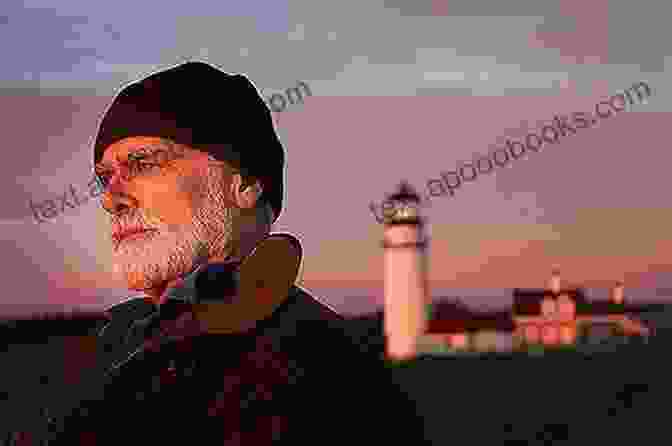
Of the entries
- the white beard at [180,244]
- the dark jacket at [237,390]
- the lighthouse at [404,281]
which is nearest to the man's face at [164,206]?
the white beard at [180,244]

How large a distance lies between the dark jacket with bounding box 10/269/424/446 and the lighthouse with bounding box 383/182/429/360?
135ft

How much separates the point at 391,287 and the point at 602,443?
14712 millimetres

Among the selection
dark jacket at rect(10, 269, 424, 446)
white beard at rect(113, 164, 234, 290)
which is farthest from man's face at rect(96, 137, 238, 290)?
dark jacket at rect(10, 269, 424, 446)

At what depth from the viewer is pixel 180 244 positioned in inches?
82.5

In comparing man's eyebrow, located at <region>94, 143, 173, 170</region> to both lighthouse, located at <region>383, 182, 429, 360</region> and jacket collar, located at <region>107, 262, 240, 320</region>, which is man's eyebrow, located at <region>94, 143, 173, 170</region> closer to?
jacket collar, located at <region>107, 262, 240, 320</region>

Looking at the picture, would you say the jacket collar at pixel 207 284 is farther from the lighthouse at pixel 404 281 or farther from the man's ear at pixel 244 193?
the lighthouse at pixel 404 281

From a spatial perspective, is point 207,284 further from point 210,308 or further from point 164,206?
point 164,206

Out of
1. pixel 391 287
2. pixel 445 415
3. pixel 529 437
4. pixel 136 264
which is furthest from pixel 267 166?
pixel 391 287

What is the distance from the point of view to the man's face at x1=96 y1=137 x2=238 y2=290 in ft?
6.86

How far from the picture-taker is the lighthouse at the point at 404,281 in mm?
43844

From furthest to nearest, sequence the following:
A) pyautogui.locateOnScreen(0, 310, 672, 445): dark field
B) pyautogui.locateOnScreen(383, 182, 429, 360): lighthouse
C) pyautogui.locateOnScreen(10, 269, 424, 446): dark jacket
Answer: pyautogui.locateOnScreen(383, 182, 429, 360): lighthouse, pyautogui.locateOnScreen(0, 310, 672, 445): dark field, pyautogui.locateOnScreen(10, 269, 424, 446): dark jacket

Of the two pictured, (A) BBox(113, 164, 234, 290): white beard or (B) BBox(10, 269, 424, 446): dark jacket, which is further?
(A) BBox(113, 164, 234, 290): white beard

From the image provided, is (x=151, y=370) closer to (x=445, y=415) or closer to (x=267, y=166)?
(x=267, y=166)

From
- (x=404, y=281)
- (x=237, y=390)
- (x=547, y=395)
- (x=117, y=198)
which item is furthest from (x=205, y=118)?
(x=547, y=395)
